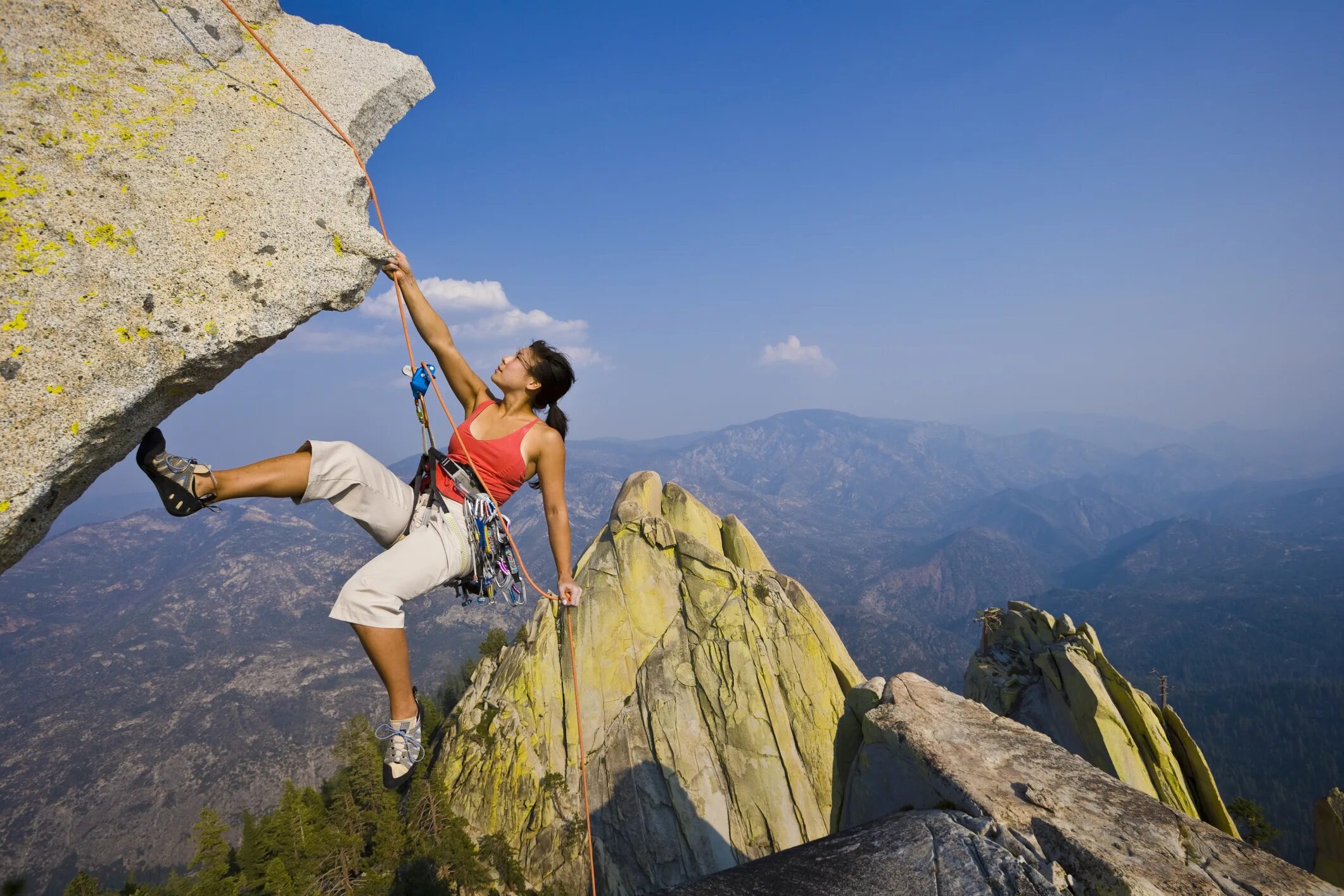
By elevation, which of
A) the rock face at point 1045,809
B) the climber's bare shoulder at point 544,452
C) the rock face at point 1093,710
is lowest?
Result: the rock face at point 1093,710

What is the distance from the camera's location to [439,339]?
633 cm

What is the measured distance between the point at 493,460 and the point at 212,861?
1902 inches

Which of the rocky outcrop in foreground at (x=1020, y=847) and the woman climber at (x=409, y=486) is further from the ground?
the woman climber at (x=409, y=486)

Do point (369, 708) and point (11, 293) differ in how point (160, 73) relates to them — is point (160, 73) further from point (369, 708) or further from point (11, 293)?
point (369, 708)

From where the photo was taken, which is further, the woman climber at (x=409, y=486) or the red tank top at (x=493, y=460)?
the red tank top at (x=493, y=460)

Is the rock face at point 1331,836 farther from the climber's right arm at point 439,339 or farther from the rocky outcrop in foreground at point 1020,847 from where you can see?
the climber's right arm at point 439,339

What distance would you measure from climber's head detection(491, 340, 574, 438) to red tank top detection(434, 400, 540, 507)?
13.5 inches

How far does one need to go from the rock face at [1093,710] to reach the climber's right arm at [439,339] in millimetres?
18965

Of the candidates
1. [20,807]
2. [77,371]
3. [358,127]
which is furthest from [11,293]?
[20,807]

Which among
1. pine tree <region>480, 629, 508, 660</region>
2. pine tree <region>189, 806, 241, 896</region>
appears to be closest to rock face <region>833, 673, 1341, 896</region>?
pine tree <region>480, 629, 508, 660</region>

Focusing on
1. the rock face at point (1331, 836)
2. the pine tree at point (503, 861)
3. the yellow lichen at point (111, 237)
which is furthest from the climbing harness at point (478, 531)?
the pine tree at point (503, 861)

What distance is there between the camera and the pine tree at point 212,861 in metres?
34.3

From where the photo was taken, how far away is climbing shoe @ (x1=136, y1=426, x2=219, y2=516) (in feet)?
14.1

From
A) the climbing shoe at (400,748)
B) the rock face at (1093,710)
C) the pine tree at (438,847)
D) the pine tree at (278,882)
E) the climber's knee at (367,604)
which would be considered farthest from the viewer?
the pine tree at (278,882)
